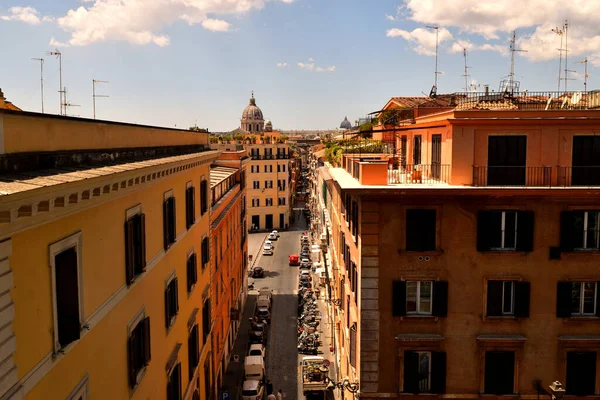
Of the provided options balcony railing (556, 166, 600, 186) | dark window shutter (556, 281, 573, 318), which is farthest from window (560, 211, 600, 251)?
dark window shutter (556, 281, 573, 318)

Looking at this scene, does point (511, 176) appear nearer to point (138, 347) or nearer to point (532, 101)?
point (532, 101)

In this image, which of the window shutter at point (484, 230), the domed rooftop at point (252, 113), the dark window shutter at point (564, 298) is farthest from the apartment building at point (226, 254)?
the domed rooftop at point (252, 113)

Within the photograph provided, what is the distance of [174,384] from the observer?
723 inches

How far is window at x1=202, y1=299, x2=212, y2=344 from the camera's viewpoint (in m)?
25.2

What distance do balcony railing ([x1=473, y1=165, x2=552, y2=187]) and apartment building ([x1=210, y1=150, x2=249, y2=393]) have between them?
46.1 ft

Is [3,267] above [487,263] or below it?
above

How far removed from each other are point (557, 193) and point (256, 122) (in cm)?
14455

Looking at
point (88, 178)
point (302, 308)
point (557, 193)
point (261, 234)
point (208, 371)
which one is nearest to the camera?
point (88, 178)

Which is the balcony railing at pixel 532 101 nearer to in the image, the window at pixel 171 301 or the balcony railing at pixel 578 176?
the balcony railing at pixel 578 176

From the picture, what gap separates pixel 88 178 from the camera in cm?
895

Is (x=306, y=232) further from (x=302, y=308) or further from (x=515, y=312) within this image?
(x=515, y=312)

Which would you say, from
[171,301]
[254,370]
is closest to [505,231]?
[171,301]

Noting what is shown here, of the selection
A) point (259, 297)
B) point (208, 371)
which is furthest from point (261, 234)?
point (208, 371)

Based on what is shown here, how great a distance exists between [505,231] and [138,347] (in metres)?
13.2
